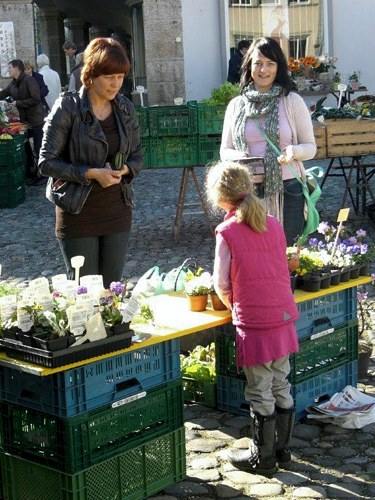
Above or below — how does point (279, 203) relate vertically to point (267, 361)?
above

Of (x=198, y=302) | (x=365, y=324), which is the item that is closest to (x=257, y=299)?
(x=198, y=302)

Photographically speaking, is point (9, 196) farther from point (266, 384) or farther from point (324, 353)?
point (266, 384)

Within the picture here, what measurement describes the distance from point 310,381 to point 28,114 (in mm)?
10195

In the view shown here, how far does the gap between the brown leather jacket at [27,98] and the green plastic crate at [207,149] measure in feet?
17.2

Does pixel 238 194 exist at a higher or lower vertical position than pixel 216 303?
higher

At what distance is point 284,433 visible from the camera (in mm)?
4910

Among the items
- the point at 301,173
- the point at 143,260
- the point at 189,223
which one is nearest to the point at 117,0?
the point at 189,223

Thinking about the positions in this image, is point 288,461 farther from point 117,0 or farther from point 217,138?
point 117,0

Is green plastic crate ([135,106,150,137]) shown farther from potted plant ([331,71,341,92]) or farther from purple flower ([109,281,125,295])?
potted plant ([331,71,341,92])

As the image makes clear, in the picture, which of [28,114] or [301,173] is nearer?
[301,173]

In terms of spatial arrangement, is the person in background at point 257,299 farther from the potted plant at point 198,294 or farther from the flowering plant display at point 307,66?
the flowering plant display at point 307,66

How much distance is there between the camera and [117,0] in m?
26.5

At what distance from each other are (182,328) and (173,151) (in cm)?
565

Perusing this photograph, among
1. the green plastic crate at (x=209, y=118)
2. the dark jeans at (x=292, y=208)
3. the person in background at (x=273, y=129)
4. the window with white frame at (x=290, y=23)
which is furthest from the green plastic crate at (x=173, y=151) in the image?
the window with white frame at (x=290, y=23)
